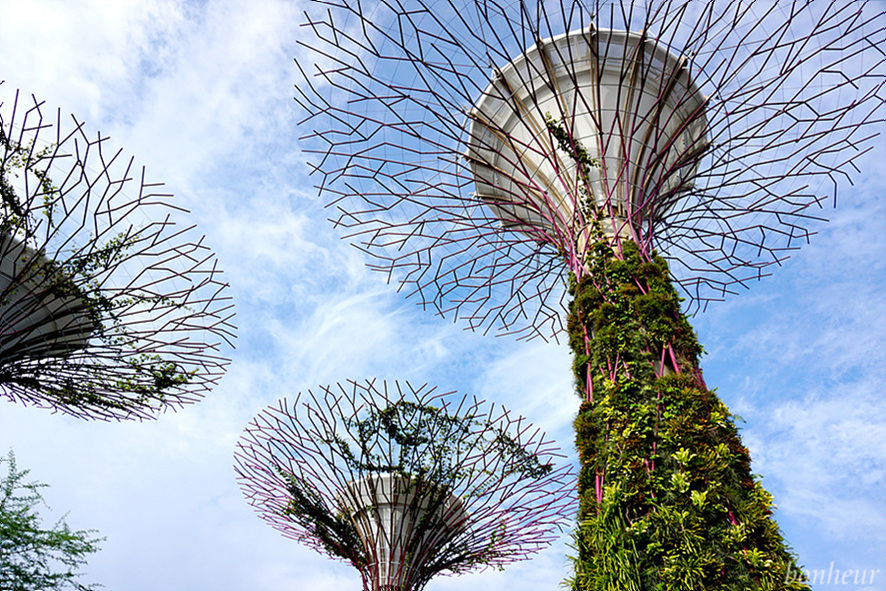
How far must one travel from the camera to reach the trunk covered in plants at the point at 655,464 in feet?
15.6

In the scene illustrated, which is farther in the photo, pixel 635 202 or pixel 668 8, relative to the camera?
pixel 635 202

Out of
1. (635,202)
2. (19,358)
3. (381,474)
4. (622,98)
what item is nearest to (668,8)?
(622,98)

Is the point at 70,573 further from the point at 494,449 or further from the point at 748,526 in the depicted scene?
the point at 748,526

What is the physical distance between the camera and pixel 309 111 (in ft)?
27.6

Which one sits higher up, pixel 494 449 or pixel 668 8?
pixel 668 8

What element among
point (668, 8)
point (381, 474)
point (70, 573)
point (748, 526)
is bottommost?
point (748, 526)

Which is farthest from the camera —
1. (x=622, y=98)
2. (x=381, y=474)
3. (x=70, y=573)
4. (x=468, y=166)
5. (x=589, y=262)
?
(x=70, y=573)

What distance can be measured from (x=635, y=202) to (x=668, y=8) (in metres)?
2.18

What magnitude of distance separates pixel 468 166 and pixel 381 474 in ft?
18.0

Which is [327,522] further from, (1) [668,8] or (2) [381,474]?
(1) [668,8]

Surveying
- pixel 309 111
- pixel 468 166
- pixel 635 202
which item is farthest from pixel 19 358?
pixel 635 202

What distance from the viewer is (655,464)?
5.34m

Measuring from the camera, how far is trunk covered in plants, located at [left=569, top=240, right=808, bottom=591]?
4.75m

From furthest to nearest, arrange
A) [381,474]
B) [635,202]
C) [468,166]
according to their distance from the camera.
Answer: [381,474]
[468,166]
[635,202]
